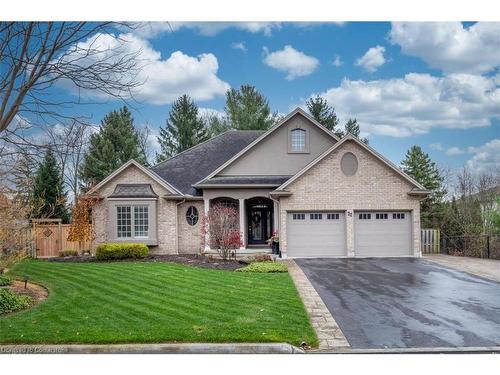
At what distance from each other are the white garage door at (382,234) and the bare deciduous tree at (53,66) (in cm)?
971

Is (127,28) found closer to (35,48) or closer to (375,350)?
(35,48)

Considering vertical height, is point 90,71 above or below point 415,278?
above

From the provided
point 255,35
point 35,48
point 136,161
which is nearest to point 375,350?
point 255,35

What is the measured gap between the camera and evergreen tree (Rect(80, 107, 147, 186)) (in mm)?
8867

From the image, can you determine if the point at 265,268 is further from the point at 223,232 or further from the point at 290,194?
the point at 290,194

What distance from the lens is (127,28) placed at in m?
7.06

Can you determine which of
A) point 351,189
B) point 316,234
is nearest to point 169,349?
point 316,234

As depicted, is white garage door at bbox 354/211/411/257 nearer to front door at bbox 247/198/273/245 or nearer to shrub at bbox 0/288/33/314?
front door at bbox 247/198/273/245

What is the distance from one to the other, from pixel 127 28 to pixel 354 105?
15.4ft

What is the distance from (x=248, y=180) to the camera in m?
16.2

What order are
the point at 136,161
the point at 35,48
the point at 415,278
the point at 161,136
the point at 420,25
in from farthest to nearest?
the point at 136,161 < the point at 161,136 < the point at 415,278 < the point at 420,25 < the point at 35,48

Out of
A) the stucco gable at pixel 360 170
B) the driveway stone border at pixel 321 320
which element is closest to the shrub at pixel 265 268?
the driveway stone border at pixel 321 320
